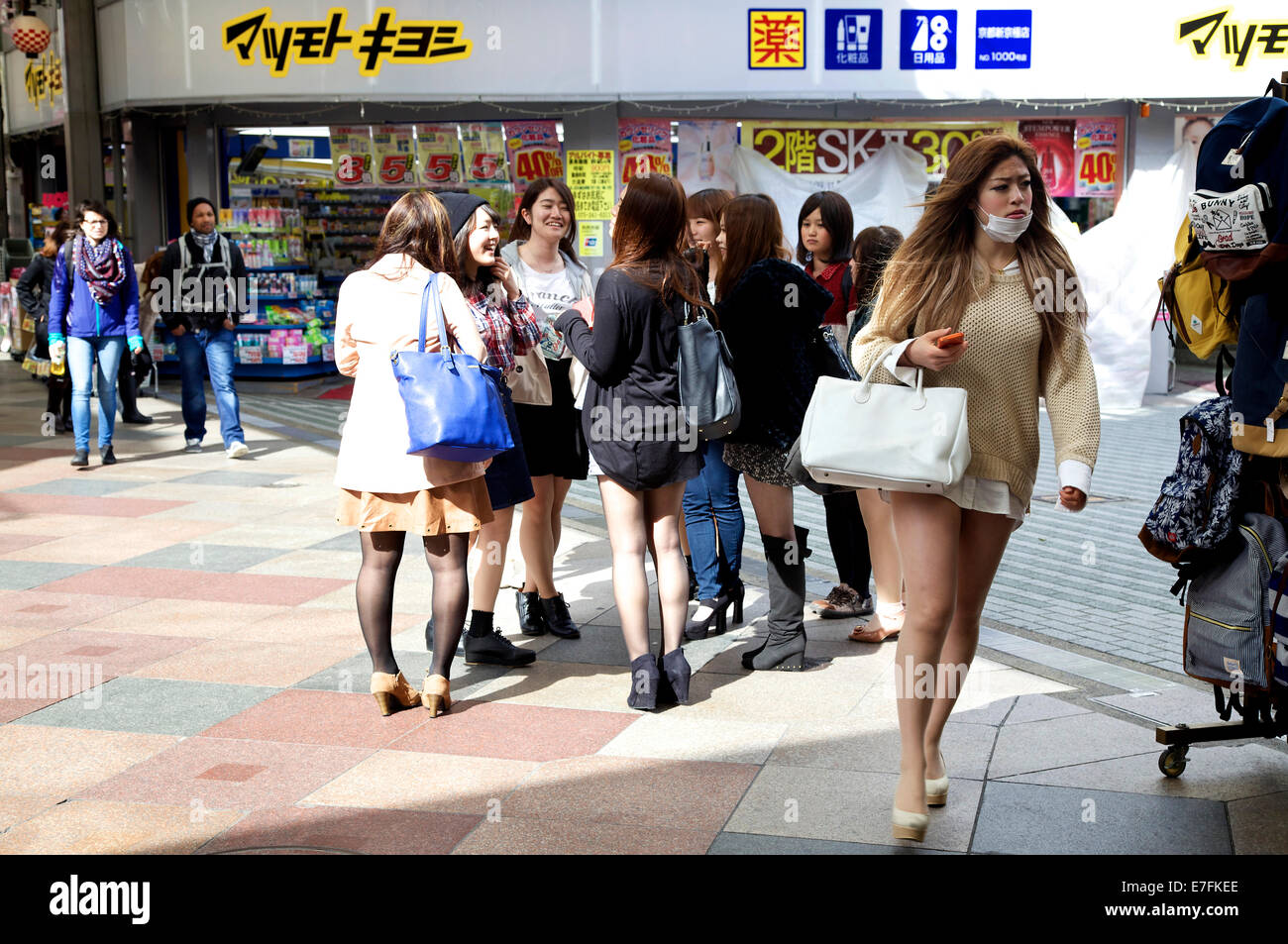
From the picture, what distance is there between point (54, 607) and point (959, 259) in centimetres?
454

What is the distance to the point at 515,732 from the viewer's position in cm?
468

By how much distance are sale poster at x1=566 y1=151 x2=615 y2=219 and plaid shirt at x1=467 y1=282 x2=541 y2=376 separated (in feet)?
33.8

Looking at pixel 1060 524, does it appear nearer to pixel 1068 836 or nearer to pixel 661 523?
pixel 661 523

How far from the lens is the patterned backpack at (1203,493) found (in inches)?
152

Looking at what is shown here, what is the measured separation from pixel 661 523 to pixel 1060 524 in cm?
440

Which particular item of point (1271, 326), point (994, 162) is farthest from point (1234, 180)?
point (994, 162)

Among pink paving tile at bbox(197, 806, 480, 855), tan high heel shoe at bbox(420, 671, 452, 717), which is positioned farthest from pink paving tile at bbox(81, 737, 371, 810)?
tan high heel shoe at bbox(420, 671, 452, 717)

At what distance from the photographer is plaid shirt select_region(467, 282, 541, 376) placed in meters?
4.90

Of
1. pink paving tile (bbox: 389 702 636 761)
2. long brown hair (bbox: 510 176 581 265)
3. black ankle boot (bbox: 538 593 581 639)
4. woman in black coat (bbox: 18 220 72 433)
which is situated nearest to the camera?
pink paving tile (bbox: 389 702 636 761)

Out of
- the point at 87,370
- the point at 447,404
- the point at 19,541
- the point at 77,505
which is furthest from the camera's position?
the point at 87,370

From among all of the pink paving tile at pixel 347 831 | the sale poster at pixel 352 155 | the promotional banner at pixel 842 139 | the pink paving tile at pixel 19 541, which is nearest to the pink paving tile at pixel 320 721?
the pink paving tile at pixel 347 831

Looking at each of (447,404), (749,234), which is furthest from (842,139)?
(447,404)

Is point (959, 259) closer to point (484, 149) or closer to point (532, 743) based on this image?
point (532, 743)

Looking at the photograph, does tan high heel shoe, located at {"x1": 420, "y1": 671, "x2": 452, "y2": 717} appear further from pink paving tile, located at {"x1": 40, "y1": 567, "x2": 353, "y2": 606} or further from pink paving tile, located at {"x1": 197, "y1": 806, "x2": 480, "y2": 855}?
pink paving tile, located at {"x1": 40, "y1": 567, "x2": 353, "y2": 606}
